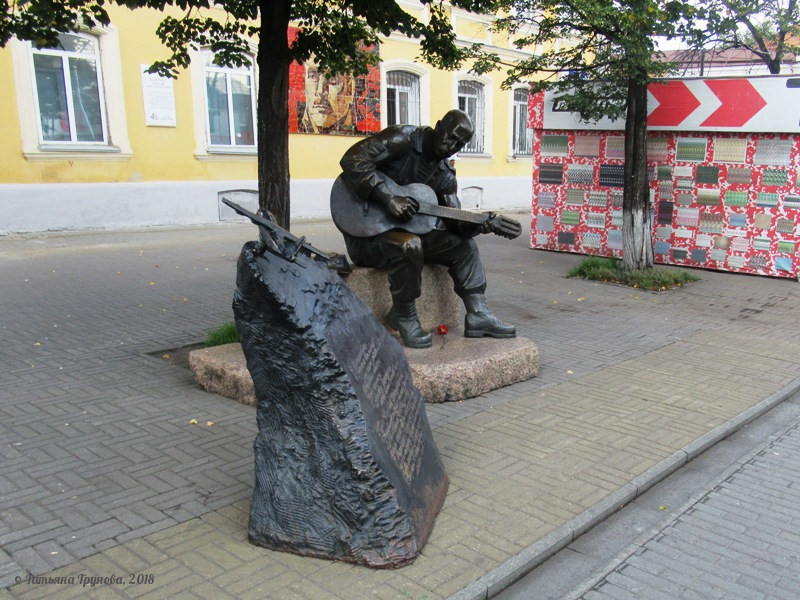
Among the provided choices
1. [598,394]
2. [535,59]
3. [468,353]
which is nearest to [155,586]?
[468,353]

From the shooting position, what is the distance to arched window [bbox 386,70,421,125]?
17125mm

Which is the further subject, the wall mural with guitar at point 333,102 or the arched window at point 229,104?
the wall mural with guitar at point 333,102

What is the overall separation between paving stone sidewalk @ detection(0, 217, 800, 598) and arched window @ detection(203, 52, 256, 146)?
643 centimetres

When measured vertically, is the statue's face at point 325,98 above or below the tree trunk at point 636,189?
above

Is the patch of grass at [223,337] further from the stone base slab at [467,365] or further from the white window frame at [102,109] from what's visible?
the white window frame at [102,109]

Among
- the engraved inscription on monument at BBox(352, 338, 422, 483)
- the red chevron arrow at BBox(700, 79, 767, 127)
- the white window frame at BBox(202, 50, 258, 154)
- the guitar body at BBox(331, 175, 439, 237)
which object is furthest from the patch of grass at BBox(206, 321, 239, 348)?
the white window frame at BBox(202, 50, 258, 154)

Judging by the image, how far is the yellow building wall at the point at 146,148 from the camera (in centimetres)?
1182

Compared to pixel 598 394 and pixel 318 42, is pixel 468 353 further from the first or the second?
pixel 318 42

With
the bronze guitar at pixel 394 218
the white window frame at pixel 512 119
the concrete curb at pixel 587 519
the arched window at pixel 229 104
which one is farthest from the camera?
the white window frame at pixel 512 119

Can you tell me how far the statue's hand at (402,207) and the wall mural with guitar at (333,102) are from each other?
10320mm

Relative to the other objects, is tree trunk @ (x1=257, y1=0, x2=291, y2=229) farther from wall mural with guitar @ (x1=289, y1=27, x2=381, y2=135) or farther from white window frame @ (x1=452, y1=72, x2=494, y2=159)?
white window frame @ (x1=452, y1=72, x2=494, y2=159)

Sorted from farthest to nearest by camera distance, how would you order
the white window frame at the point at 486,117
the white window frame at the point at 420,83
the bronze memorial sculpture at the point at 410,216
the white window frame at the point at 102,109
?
the white window frame at the point at 486,117 → the white window frame at the point at 420,83 → the white window frame at the point at 102,109 → the bronze memorial sculpture at the point at 410,216

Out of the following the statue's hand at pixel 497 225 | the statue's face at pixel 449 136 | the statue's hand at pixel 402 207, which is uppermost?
the statue's face at pixel 449 136

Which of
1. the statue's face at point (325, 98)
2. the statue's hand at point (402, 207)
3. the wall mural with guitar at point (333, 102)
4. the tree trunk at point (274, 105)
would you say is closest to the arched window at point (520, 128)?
the wall mural with guitar at point (333, 102)
